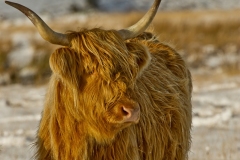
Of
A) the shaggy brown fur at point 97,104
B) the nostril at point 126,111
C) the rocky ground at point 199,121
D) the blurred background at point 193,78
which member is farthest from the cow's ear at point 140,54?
the rocky ground at point 199,121

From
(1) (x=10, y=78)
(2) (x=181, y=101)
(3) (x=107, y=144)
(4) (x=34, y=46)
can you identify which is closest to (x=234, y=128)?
(2) (x=181, y=101)

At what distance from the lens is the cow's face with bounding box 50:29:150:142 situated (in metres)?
5.06

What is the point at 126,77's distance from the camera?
518 centimetres

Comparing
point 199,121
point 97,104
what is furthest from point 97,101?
point 199,121

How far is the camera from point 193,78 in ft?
60.6

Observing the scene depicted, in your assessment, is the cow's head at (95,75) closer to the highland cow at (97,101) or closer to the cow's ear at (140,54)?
the highland cow at (97,101)

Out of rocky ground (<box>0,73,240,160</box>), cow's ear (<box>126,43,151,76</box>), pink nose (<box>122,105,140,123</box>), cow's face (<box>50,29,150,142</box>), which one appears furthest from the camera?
rocky ground (<box>0,73,240,160</box>)

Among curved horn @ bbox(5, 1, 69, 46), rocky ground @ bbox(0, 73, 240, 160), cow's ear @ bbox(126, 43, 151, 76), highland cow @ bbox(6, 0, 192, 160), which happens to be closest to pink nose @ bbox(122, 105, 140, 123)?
highland cow @ bbox(6, 0, 192, 160)

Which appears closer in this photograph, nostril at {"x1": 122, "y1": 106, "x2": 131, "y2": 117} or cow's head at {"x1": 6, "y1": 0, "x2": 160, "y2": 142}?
nostril at {"x1": 122, "y1": 106, "x2": 131, "y2": 117}

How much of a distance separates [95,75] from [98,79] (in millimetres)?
52

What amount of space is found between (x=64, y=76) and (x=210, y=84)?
38.8ft

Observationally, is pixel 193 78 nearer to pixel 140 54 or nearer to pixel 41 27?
pixel 140 54

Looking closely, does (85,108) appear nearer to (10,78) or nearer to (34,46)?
(10,78)

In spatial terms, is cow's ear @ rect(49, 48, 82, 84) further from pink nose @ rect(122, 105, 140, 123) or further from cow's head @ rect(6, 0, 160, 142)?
pink nose @ rect(122, 105, 140, 123)
